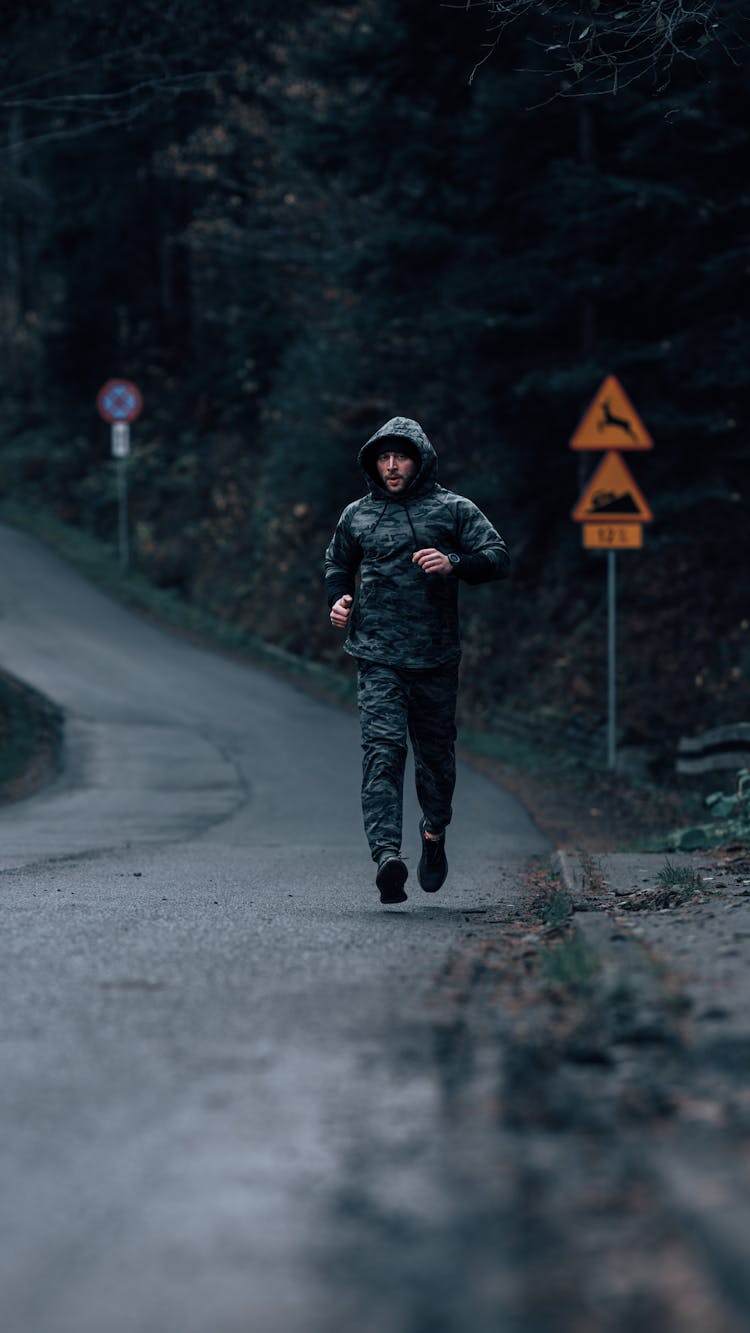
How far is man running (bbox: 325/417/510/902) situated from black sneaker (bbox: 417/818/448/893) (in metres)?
0.43

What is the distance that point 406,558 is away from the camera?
8.00m

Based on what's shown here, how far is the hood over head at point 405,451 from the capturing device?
800 cm

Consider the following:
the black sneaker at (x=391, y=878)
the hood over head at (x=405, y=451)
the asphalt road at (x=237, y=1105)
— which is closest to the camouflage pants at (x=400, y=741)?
the black sneaker at (x=391, y=878)

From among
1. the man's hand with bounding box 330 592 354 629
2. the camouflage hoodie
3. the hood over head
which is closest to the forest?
the hood over head

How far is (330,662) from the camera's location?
85.1ft

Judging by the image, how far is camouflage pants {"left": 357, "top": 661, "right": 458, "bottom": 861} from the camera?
7.86 m

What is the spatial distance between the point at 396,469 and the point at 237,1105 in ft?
15.2

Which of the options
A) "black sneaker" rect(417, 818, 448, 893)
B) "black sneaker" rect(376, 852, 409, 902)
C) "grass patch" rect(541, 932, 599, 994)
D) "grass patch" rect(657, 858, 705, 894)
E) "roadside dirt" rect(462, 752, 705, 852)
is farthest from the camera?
"roadside dirt" rect(462, 752, 705, 852)

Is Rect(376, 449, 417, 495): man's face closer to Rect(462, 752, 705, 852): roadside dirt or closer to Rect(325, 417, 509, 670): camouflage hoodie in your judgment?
Rect(325, 417, 509, 670): camouflage hoodie

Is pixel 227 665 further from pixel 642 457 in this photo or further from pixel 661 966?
pixel 661 966

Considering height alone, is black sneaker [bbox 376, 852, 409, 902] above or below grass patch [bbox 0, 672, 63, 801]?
above

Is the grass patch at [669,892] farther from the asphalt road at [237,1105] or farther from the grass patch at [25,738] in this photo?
the grass patch at [25,738]

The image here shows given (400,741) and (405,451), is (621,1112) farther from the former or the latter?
(405,451)

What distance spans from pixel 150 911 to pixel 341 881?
7.35ft
